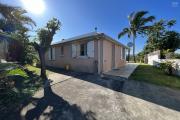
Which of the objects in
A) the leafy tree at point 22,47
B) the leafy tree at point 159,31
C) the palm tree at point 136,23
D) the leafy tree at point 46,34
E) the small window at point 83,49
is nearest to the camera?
the leafy tree at point 46,34

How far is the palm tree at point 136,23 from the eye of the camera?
27134 mm

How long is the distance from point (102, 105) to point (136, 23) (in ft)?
85.8

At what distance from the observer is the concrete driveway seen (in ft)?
13.9

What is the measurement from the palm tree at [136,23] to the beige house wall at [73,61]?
1882 cm

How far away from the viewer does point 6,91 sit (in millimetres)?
6266

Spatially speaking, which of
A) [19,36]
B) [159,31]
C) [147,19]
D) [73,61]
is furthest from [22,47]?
[159,31]

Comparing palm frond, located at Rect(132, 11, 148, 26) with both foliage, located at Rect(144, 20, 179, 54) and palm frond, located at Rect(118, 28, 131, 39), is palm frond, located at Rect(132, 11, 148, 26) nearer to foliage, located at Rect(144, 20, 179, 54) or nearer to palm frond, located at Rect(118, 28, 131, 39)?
palm frond, located at Rect(118, 28, 131, 39)

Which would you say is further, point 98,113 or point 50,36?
point 50,36

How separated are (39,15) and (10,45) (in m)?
5.26

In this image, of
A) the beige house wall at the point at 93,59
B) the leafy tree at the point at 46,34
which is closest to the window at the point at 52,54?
the beige house wall at the point at 93,59

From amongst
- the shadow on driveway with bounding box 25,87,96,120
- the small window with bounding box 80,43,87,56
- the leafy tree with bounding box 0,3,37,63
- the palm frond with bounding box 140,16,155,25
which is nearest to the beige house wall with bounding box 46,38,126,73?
the small window with bounding box 80,43,87,56

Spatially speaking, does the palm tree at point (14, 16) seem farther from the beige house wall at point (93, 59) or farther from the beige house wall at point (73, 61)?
the beige house wall at point (93, 59)

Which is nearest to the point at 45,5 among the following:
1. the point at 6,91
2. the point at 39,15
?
the point at 39,15

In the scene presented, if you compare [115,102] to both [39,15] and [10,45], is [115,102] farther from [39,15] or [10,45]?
[10,45]
